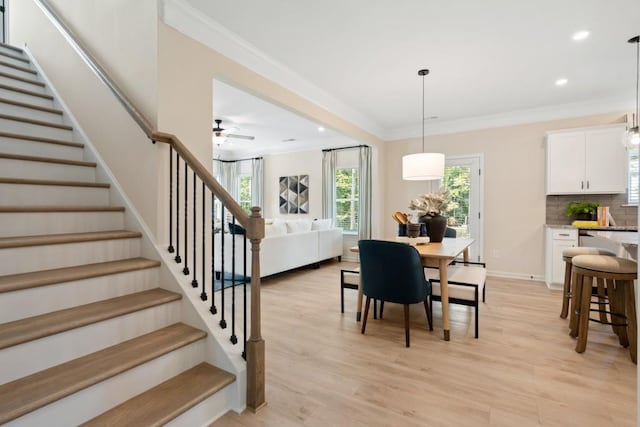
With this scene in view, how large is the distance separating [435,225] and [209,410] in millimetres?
2707

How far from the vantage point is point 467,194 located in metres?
5.61

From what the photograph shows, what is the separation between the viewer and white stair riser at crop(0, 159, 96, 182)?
2254 millimetres

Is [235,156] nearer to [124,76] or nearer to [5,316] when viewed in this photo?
[124,76]

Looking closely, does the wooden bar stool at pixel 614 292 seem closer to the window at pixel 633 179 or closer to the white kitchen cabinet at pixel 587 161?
the white kitchen cabinet at pixel 587 161

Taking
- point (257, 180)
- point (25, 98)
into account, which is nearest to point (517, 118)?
point (257, 180)

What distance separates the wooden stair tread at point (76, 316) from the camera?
1400 mm

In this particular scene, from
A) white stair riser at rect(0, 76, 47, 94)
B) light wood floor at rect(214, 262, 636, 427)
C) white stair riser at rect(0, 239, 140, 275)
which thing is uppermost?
→ white stair riser at rect(0, 76, 47, 94)

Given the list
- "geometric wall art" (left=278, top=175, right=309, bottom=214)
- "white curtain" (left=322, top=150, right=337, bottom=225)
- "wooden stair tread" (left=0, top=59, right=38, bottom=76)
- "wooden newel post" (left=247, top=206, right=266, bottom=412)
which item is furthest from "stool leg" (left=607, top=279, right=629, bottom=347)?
"wooden stair tread" (left=0, top=59, right=38, bottom=76)

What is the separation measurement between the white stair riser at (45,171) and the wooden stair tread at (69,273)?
96 cm

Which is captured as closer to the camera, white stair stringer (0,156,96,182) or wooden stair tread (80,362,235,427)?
wooden stair tread (80,362,235,427)

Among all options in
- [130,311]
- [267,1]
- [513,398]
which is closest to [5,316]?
[130,311]

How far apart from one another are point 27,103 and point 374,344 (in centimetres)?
375

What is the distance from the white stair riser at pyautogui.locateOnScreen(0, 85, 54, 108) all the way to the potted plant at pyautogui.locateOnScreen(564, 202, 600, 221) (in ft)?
21.7

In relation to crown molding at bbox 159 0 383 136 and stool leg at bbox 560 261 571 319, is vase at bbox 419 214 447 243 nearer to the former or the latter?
stool leg at bbox 560 261 571 319
